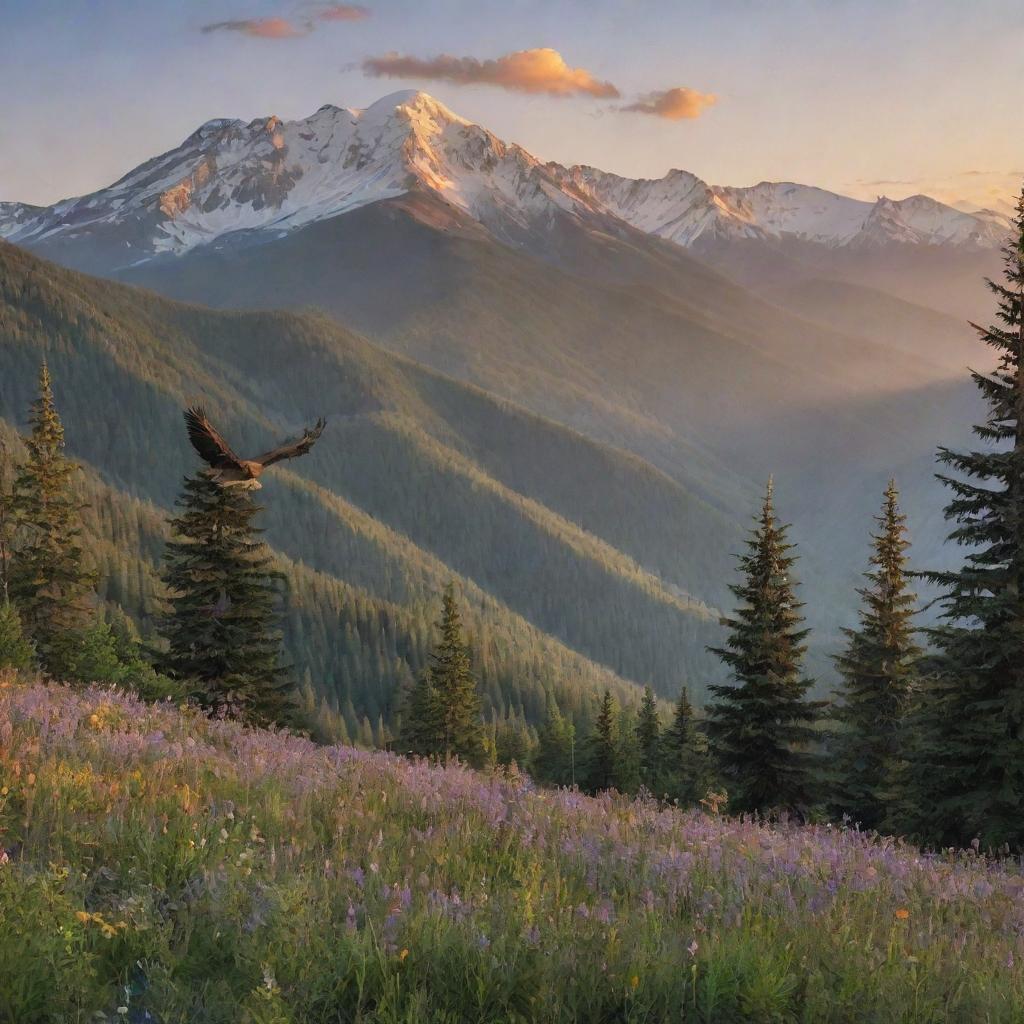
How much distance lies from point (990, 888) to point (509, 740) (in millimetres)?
72342

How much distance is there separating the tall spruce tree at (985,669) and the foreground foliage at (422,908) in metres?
10.9

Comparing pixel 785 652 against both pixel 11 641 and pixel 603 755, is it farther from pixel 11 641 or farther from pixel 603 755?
pixel 603 755

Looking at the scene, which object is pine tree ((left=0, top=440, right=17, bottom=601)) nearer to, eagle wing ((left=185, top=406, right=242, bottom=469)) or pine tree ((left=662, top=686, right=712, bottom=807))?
eagle wing ((left=185, top=406, right=242, bottom=469))

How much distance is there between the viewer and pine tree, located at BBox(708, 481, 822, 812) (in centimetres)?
2559

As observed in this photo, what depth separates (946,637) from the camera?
58.7ft

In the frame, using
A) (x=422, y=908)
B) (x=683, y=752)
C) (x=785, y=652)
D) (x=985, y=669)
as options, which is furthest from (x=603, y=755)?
(x=422, y=908)

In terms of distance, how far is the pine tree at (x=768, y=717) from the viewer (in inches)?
1008

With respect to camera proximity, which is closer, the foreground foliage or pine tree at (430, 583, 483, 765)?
the foreground foliage

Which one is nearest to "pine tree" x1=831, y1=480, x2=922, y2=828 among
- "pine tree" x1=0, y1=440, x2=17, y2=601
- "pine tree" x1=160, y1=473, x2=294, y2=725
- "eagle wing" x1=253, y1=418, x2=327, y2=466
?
"pine tree" x1=160, y1=473, x2=294, y2=725

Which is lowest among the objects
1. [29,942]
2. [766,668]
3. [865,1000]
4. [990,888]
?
[766,668]

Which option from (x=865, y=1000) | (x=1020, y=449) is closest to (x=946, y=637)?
(x=1020, y=449)

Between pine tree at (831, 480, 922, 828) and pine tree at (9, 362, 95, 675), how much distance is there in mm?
27797

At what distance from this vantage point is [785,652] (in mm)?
26234

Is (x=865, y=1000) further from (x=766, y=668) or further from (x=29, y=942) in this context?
(x=766, y=668)
